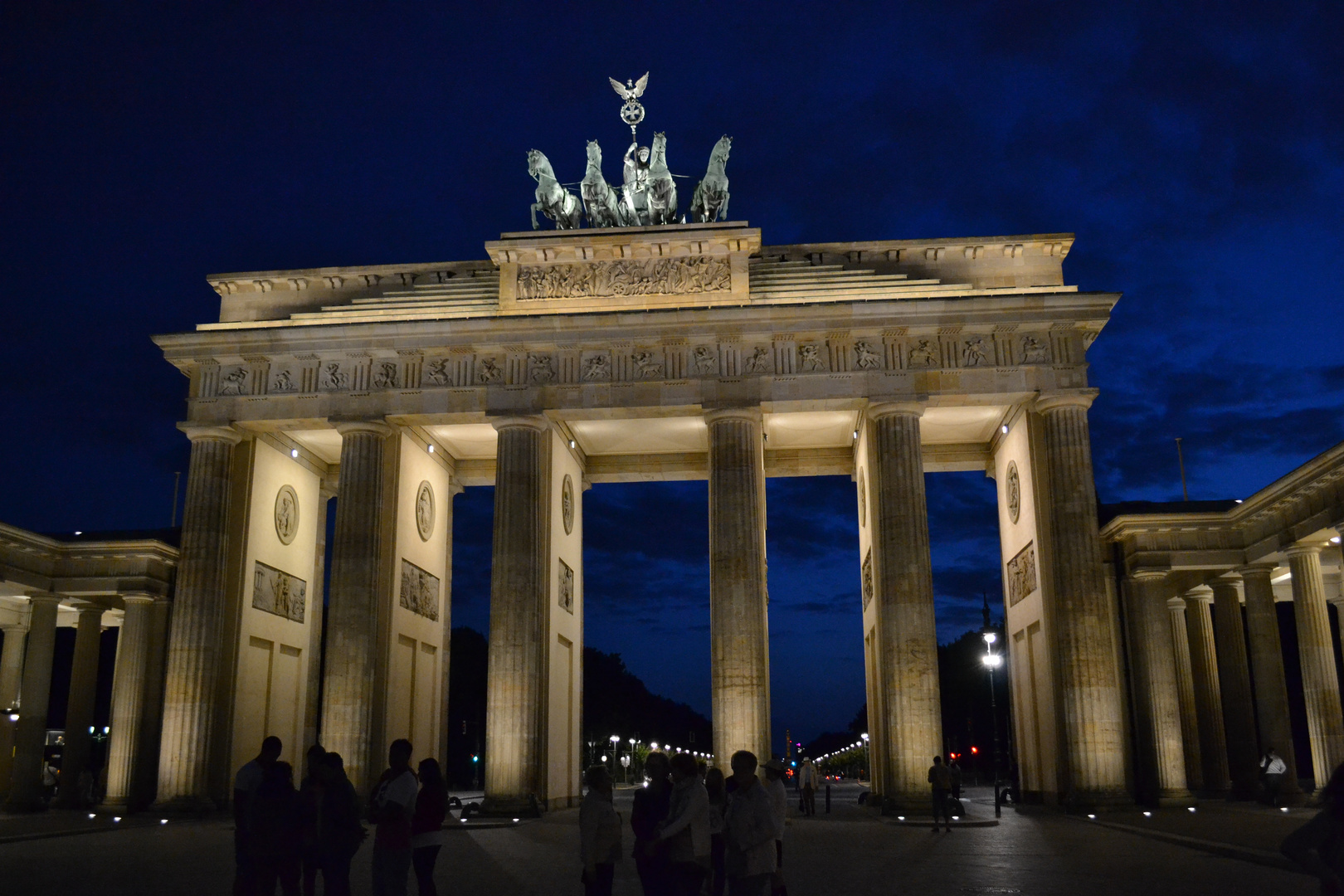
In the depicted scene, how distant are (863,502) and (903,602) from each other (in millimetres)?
6908

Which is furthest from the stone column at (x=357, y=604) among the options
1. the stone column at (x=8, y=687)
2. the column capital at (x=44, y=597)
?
the stone column at (x=8, y=687)

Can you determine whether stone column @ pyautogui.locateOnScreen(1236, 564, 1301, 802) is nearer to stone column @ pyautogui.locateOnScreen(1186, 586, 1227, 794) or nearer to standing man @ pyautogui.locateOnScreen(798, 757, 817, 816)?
stone column @ pyautogui.locateOnScreen(1186, 586, 1227, 794)

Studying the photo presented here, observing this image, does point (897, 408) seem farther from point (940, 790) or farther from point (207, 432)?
point (207, 432)

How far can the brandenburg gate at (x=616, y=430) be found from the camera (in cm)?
3325

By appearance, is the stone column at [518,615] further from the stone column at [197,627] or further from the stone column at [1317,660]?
the stone column at [1317,660]

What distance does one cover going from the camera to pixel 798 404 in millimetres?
35219

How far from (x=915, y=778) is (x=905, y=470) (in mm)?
8526

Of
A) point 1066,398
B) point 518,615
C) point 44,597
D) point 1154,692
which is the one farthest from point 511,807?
point 1066,398

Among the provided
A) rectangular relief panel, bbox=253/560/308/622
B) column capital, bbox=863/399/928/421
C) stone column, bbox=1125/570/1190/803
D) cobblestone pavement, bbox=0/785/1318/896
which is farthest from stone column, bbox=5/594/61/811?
stone column, bbox=1125/570/1190/803

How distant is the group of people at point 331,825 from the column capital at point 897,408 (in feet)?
81.4

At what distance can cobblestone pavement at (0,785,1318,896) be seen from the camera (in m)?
15.5

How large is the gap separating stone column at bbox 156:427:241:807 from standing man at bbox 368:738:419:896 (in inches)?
995

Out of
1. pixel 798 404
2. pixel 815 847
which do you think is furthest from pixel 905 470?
pixel 815 847

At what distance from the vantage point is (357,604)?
3453cm
